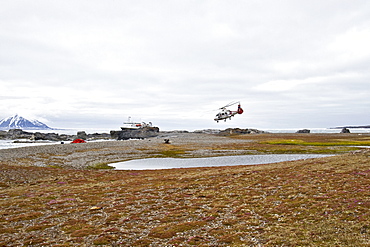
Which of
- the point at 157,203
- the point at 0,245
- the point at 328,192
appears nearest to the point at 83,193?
the point at 157,203

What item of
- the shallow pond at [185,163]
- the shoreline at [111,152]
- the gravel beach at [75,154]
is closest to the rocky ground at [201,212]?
the shallow pond at [185,163]

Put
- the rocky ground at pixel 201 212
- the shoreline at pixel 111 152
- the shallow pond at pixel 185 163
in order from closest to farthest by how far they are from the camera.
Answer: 1. the rocky ground at pixel 201 212
2. the shallow pond at pixel 185 163
3. the shoreline at pixel 111 152

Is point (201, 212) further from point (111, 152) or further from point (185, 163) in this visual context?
point (111, 152)

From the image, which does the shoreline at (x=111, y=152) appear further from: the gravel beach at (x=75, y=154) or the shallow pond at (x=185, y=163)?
the shallow pond at (x=185, y=163)

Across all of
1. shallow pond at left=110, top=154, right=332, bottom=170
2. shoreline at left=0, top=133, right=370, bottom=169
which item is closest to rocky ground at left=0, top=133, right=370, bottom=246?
shallow pond at left=110, top=154, right=332, bottom=170

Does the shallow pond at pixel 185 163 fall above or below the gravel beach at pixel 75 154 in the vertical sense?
below

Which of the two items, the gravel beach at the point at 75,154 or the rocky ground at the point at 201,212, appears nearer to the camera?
the rocky ground at the point at 201,212

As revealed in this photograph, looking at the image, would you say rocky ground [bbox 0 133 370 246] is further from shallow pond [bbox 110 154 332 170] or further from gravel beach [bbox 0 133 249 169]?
gravel beach [bbox 0 133 249 169]

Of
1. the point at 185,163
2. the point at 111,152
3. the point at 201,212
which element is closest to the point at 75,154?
the point at 111,152

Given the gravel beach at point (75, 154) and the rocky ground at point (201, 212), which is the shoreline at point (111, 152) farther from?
the rocky ground at point (201, 212)

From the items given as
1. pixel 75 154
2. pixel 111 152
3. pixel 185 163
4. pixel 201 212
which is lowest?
pixel 185 163

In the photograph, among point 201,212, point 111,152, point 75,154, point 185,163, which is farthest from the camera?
point 111,152

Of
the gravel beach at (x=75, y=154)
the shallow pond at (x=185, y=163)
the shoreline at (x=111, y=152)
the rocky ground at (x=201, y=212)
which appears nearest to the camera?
the rocky ground at (x=201, y=212)

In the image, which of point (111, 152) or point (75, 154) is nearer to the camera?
point (75, 154)
